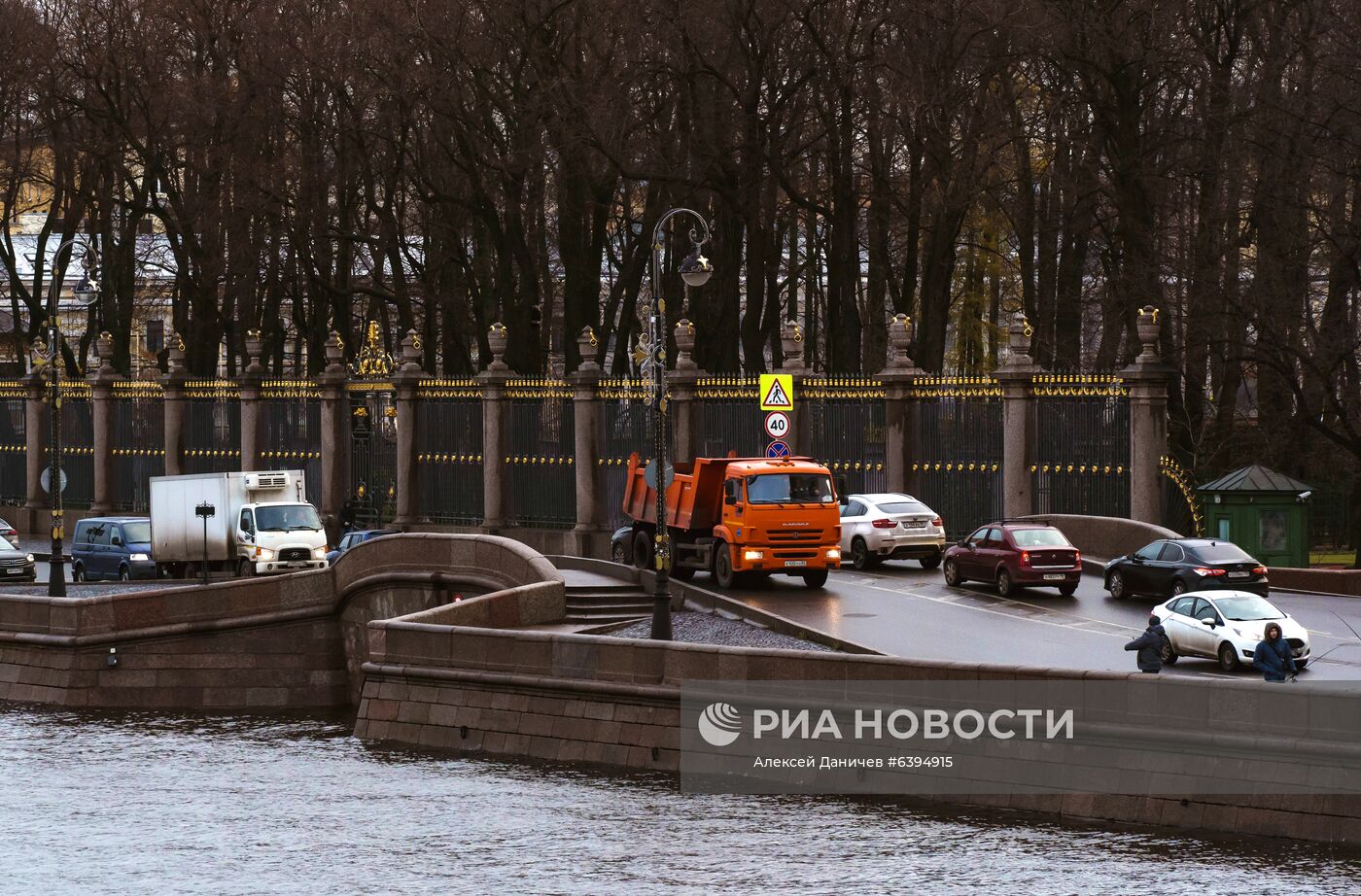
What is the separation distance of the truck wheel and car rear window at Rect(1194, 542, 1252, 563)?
375 inches

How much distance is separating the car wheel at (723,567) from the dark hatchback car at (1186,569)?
6235mm

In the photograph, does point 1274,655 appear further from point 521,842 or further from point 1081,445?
point 1081,445

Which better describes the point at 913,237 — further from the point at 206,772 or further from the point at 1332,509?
the point at 206,772

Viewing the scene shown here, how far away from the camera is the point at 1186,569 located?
1214 inches

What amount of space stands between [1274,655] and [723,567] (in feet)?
41.9

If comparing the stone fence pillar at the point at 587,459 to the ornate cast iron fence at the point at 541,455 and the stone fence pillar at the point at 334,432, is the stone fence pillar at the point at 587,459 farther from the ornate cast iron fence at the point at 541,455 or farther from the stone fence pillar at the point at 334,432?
the stone fence pillar at the point at 334,432

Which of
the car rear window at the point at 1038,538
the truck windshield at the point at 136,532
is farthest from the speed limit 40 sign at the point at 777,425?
the truck windshield at the point at 136,532

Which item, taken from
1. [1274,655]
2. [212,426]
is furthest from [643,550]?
[212,426]

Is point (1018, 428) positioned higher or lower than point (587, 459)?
higher

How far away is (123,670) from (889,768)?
1722 centimetres

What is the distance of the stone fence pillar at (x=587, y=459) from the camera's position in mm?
42875

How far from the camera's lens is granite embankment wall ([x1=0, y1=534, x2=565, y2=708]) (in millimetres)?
35188

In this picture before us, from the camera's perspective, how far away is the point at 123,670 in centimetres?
3547

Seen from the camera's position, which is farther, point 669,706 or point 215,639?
point 215,639
